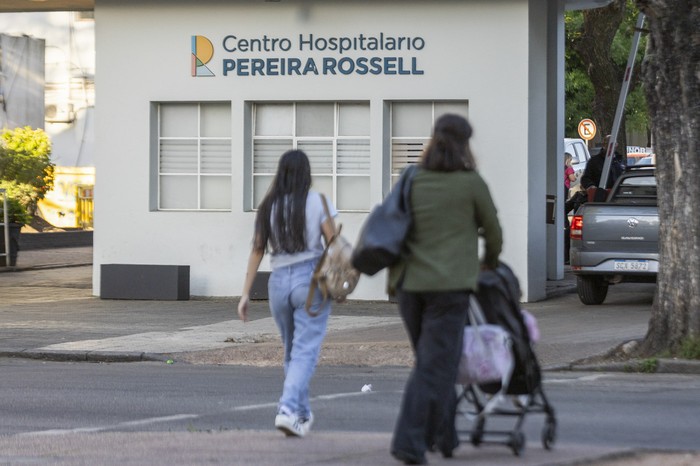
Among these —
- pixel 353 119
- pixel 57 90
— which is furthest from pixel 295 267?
pixel 57 90

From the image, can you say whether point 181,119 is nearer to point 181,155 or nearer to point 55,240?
point 181,155

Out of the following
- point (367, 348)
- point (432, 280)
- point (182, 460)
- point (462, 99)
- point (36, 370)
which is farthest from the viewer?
point (462, 99)

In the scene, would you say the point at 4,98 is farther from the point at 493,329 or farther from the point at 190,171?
the point at 493,329

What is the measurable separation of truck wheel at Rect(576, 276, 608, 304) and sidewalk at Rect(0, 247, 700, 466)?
270 mm

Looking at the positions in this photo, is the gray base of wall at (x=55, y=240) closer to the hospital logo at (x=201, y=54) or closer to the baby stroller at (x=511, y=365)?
the hospital logo at (x=201, y=54)

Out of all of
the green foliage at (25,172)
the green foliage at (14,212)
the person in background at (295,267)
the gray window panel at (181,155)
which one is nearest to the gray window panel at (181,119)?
the gray window panel at (181,155)

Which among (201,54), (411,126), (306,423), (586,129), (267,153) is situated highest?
(201,54)

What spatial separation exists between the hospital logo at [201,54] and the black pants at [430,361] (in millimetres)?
15112

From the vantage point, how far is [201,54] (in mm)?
21703

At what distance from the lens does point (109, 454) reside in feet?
25.7

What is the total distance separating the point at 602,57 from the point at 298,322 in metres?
24.3

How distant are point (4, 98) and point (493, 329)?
40642 mm

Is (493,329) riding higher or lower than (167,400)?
higher

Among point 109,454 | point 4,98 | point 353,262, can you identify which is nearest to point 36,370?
point 109,454
